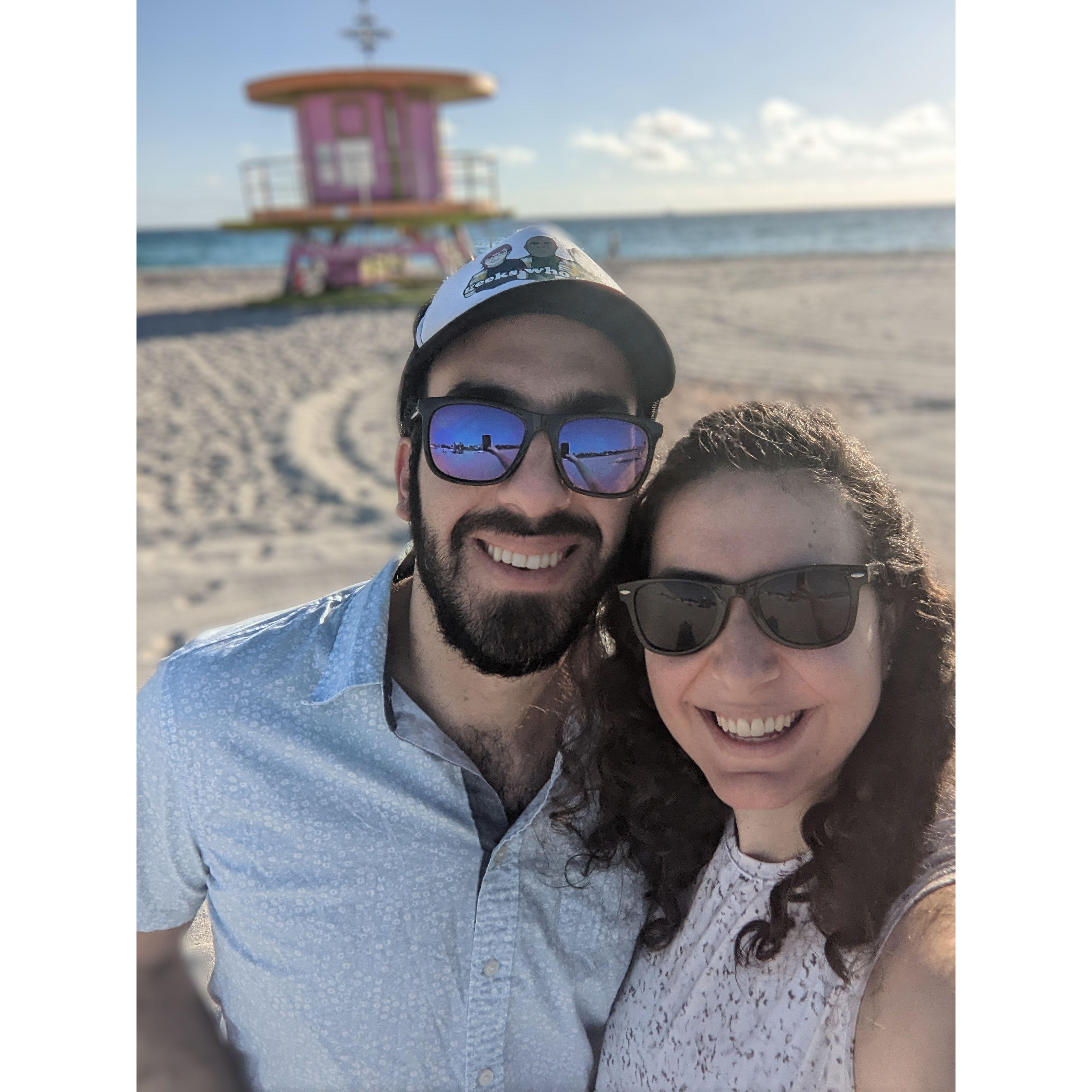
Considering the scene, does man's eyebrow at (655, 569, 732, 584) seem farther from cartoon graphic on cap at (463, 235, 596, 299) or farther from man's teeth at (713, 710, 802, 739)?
cartoon graphic on cap at (463, 235, 596, 299)

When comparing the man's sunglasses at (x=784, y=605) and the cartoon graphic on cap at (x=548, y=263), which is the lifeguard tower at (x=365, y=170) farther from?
the man's sunglasses at (x=784, y=605)

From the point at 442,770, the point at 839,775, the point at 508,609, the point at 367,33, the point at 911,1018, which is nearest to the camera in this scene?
the point at 911,1018

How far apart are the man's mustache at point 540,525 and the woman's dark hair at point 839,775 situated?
92 millimetres

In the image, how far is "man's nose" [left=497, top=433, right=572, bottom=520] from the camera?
5.55 ft

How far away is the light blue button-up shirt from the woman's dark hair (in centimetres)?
10

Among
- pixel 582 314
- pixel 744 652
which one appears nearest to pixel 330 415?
pixel 582 314

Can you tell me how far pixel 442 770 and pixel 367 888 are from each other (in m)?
0.26

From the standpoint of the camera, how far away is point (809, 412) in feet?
5.24

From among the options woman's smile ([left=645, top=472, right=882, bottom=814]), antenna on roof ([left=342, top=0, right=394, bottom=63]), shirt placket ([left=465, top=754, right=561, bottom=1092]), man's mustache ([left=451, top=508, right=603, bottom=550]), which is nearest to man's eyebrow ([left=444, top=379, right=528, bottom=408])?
man's mustache ([left=451, top=508, right=603, bottom=550])

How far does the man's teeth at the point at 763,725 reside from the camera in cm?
143

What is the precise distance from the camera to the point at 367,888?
1.60m

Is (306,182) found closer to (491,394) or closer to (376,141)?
Result: (376,141)

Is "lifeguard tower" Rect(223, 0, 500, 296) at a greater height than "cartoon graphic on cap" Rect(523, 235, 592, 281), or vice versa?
"lifeguard tower" Rect(223, 0, 500, 296)

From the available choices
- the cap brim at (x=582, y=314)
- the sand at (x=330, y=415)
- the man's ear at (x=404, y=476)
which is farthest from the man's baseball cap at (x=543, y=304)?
the sand at (x=330, y=415)
